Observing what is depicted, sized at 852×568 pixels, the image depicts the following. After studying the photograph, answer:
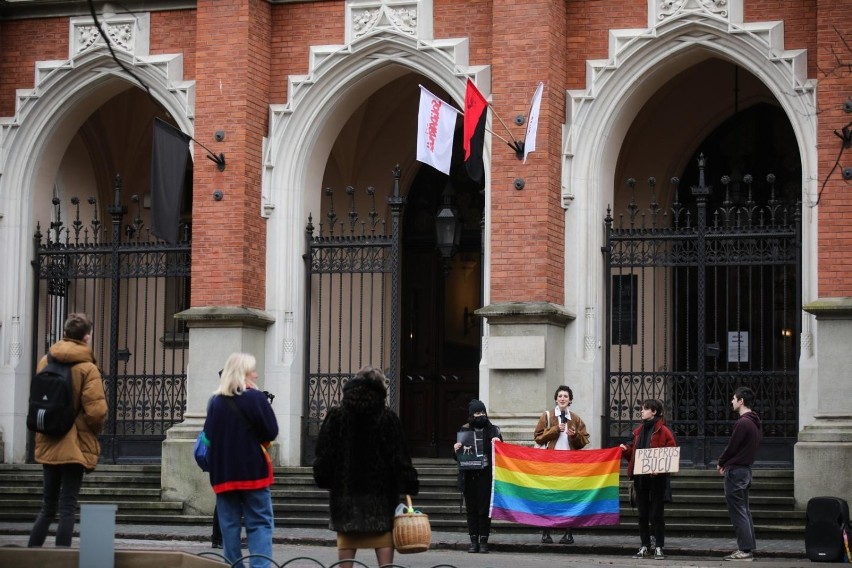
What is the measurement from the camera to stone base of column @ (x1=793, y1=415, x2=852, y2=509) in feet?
52.3

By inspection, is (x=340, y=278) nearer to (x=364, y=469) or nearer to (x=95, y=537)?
(x=364, y=469)

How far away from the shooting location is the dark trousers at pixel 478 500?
602 inches

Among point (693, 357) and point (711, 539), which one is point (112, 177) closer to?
point (693, 357)

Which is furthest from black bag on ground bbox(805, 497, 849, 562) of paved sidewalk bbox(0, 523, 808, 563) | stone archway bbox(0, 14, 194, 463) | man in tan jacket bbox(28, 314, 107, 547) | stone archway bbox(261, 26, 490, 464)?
stone archway bbox(0, 14, 194, 463)

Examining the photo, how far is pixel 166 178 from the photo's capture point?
18.4 metres

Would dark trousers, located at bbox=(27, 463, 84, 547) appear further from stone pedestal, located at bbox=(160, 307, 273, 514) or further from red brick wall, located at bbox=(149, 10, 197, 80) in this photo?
red brick wall, located at bbox=(149, 10, 197, 80)

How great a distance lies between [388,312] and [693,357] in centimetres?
422

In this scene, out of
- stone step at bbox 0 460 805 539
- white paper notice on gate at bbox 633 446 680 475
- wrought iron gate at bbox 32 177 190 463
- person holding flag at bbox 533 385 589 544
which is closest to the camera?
white paper notice on gate at bbox 633 446 680 475

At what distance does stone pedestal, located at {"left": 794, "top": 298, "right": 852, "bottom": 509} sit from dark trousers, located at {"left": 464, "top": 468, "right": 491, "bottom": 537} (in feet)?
10.9

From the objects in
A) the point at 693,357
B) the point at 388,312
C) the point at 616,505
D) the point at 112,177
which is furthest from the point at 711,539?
the point at 112,177

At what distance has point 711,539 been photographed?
1606cm

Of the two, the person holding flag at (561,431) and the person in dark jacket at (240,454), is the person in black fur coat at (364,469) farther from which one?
the person holding flag at (561,431)

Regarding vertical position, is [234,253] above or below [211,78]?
below

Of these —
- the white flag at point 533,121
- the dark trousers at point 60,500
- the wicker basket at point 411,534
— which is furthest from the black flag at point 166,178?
the wicker basket at point 411,534
